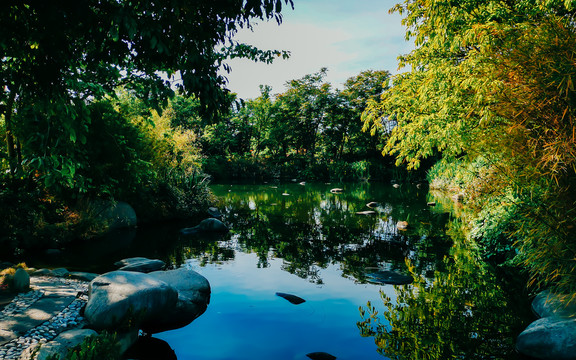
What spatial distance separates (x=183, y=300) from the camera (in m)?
5.79

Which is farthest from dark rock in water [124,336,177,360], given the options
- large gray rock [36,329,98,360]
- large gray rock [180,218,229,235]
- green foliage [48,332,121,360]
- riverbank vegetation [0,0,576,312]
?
large gray rock [180,218,229,235]

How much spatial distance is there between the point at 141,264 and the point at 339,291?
4310 millimetres

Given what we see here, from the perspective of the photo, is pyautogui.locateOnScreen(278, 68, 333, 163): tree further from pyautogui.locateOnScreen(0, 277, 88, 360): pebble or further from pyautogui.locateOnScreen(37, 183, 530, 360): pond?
pyautogui.locateOnScreen(0, 277, 88, 360): pebble

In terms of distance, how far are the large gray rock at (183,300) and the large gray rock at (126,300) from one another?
20 centimetres

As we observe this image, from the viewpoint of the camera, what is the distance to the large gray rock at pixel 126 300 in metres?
4.51

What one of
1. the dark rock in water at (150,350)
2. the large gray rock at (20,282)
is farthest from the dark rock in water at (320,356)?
the large gray rock at (20,282)

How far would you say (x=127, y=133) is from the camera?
11852mm

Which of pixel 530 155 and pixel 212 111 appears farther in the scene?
pixel 530 155

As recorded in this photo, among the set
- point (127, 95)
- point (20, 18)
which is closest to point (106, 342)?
point (20, 18)

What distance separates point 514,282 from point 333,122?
32447 mm

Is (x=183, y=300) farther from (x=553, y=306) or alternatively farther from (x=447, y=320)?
(x=553, y=306)

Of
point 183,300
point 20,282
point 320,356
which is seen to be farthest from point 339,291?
point 20,282

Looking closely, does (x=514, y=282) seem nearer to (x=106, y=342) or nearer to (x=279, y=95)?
(x=106, y=342)

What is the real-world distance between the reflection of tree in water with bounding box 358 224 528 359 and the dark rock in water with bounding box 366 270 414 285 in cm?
19
